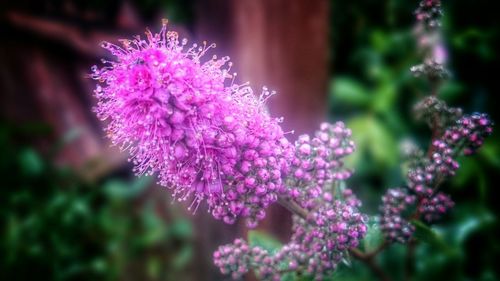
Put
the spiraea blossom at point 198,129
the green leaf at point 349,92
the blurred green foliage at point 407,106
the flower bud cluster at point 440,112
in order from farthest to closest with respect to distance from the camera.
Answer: the green leaf at point 349,92, the blurred green foliage at point 407,106, the flower bud cluster at point 440,112, the spiraea blossom at point 198,129

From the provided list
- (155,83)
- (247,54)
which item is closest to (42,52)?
(247,54)

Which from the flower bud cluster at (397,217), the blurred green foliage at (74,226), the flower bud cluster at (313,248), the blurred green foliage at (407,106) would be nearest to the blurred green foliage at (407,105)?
the blurred green foliage at (407,106)

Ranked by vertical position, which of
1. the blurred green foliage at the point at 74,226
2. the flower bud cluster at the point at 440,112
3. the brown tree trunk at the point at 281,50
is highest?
the brown tree trunk at the point at 281,50

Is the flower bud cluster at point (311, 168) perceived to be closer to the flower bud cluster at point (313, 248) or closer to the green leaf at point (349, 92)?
the flower bud cluster at point (313, 248)

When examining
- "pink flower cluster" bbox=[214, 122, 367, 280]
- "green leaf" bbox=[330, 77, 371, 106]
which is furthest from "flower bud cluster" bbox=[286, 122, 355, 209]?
"green leaf" bbox=[330, 77, 371, 106]

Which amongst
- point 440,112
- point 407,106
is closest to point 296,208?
point 440,112

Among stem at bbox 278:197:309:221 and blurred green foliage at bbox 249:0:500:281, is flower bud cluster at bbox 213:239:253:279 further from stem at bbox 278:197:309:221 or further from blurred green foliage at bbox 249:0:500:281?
blurred green foliage at bbox 249:0:500:281
